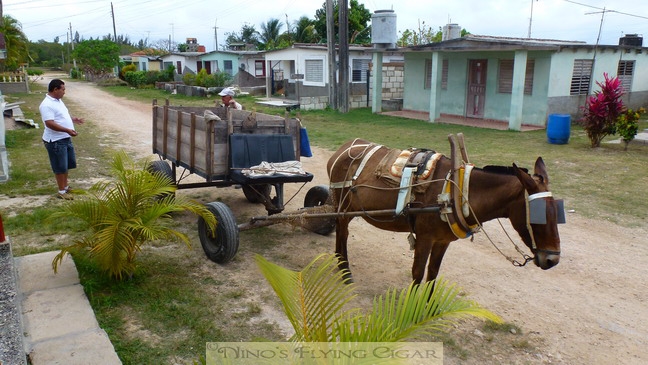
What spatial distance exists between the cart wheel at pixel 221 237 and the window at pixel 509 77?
15418 mm

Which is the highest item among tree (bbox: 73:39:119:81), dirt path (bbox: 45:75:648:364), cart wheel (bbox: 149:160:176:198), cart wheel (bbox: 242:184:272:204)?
tree (bbox: 73:39:119:81)

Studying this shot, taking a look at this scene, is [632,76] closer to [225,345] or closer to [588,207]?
[588,207]

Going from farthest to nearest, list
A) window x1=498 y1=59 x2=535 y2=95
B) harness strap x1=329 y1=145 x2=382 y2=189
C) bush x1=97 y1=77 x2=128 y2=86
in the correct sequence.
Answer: bush x1=97 y1=77 x2=128 y2=86
window x1=498 y1=59 x2=535 y2=95
harness strap x1=329 y1=145 x2=382 y2=189

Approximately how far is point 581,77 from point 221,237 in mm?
17194

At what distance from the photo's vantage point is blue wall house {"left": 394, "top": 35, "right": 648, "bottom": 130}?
17156 mm

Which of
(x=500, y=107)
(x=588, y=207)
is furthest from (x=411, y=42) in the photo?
(x=588, y=207)

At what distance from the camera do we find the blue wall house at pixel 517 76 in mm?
17156

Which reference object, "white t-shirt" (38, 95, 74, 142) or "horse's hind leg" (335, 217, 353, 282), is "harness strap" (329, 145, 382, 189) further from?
"white t-shirt" (38, 95, 74, 142)

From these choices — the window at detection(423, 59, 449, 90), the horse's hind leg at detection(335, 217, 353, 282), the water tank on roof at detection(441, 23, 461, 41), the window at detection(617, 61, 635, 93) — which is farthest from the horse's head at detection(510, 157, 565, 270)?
the water tank on roof at detection(441, 23, 461, 41)

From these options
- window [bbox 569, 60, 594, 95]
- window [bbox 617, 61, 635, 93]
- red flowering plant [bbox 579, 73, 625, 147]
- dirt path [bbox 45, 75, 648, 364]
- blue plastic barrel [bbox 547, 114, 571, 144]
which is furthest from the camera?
window [bbox 617, 61, 635, 93]

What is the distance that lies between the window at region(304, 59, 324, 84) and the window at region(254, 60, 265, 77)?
9288mm

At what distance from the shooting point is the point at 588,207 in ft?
26.7

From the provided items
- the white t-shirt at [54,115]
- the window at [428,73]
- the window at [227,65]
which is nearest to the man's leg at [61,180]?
the white t-shirt at [54,115]

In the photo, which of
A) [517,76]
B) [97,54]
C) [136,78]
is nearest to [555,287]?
[517,76]
